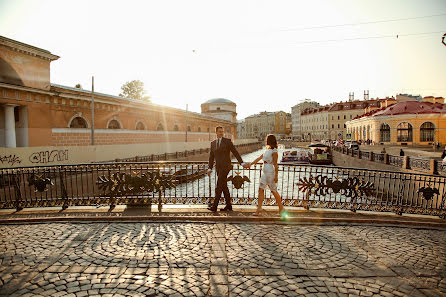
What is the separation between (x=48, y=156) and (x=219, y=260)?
15028mm

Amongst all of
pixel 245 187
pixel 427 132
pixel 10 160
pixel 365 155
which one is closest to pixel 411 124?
pixel 427 132

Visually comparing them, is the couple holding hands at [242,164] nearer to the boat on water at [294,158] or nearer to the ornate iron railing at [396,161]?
the ornate iron railing at [396,161]

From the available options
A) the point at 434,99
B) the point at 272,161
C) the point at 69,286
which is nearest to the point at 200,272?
the point at 69,286

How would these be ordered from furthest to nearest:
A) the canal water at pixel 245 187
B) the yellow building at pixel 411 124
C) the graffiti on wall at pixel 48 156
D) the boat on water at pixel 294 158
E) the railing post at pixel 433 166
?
the yellow building at pixel 411 124, the boat on water at pixel 294 158, the graffiti on wall at pixel 48 156, the railing post at pixel 433 166, the canal water at pixel 245 187

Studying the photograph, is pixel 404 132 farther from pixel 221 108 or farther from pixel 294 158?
pixel 221 108

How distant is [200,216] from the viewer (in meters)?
5.85

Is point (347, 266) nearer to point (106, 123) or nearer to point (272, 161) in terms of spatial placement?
point (272, 161)

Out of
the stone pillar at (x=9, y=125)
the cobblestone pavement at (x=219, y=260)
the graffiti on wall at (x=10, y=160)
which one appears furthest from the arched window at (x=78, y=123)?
the cobblestone pavement at (x=219, y=260)

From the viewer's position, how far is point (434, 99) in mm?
47156

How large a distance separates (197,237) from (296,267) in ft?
6.17

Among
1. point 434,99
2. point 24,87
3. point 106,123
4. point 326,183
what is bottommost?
point 326,183

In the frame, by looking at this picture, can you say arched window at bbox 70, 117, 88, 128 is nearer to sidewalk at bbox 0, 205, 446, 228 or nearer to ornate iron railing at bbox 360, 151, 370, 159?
sidewalk at bbox 0, 205, 446, 228

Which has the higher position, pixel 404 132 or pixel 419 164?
pixel 404 132

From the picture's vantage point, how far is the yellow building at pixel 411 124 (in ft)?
114
